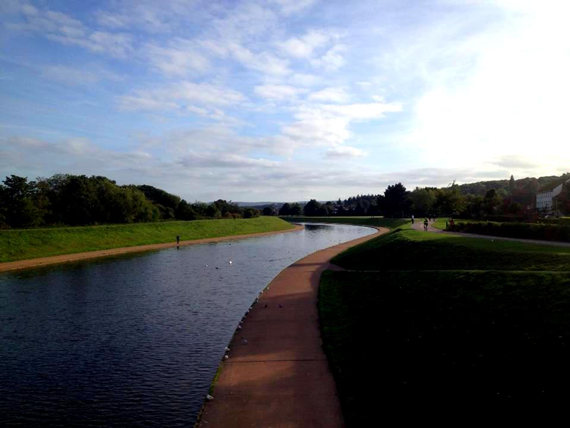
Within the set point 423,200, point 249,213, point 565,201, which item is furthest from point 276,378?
point 249,213

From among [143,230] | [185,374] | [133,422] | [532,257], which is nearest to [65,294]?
[185,374]

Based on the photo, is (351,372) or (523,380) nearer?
(523,380)

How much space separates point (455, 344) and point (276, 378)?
5970 mm

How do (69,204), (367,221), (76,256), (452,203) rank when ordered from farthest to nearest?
(367,221)
(452,203)
(69,204)
(76,256)

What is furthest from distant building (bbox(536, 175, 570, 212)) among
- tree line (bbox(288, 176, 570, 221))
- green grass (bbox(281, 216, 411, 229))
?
green grass (bbox(281, 216, 411, 229))

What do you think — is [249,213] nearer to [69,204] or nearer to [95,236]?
[69,204]

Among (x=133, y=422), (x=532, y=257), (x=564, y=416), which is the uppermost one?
(x=532, y=257)

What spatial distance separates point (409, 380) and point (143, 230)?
6120 cm

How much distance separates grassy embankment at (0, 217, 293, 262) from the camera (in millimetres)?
46375

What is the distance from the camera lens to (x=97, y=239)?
187ft

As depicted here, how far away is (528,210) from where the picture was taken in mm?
50750

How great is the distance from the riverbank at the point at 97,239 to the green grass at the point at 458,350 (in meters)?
36.7

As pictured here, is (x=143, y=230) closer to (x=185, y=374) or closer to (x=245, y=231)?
(x=245, y=231)

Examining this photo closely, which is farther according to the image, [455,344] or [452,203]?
[452,203]
